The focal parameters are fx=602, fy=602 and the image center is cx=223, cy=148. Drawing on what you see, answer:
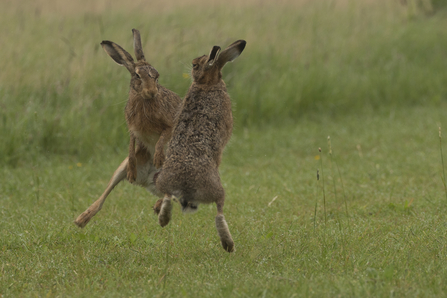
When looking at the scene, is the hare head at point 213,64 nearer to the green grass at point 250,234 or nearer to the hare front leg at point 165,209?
the hare front leg at point 165,209

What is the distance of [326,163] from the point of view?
7918 mm

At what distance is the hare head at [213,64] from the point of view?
439 cm

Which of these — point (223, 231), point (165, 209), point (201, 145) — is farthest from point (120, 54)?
point (223, 231)

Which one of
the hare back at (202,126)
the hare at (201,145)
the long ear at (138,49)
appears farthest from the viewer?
the long ear at (138,49)

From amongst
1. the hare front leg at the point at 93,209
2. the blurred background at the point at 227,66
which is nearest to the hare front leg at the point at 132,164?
the hare front leg at the point at 93,209

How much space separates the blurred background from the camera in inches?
332

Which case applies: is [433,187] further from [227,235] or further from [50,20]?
[50,20]

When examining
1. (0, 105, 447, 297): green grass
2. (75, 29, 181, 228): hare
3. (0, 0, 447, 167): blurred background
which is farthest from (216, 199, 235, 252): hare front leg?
(0, 0, 447, 167): blurred background

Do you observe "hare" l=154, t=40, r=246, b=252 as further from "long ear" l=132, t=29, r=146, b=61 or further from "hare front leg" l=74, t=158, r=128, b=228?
"hare front leg" l=74, t=158, r=128, b=228

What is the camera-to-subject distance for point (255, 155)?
28.0ft

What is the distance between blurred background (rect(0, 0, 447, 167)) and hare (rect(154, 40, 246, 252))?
360 centimetres

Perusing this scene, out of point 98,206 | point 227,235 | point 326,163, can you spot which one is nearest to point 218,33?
point 326,163

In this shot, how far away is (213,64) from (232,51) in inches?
7.1

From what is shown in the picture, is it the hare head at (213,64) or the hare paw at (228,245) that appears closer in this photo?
the hare paw at (228,245)
